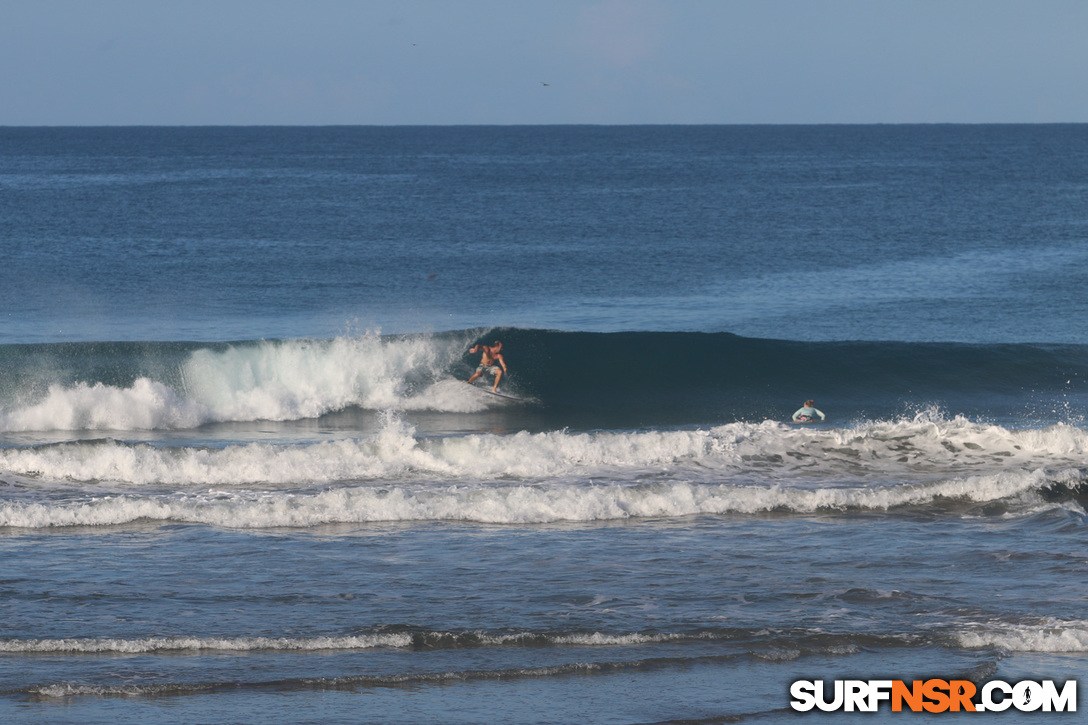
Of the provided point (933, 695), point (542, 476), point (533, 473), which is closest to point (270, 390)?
point (533, 473)

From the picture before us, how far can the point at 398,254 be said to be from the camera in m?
48.4

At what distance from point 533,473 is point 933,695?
8.32m

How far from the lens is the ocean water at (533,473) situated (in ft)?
28.0

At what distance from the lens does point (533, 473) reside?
51.7 feet

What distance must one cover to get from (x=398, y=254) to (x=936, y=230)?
88.2ft

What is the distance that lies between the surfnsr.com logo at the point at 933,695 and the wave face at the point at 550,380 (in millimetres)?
14044

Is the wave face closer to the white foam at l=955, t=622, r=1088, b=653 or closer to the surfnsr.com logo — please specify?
the white foam at l=955, t=622, r=1088, b=653

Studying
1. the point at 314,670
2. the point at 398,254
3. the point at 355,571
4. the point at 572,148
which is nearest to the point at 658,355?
the point at 355,571

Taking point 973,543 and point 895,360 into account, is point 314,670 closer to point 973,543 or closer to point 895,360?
point 973,543

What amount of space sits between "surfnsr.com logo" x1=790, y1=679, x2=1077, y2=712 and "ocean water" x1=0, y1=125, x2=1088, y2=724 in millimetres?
156

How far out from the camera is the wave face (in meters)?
22.2

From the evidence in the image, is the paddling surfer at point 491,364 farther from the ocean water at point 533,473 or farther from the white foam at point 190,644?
the white foam at point 190,644

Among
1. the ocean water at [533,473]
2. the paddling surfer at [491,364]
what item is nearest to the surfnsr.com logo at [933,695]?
the ocean water at [533,473]

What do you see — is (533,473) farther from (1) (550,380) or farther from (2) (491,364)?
(1) (550,380)
